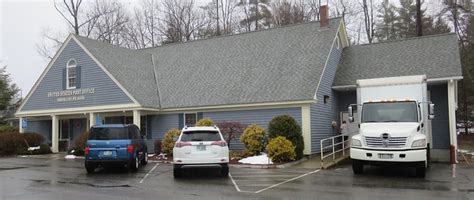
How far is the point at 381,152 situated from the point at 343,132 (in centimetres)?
901

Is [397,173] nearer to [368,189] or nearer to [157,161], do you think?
[368,189]

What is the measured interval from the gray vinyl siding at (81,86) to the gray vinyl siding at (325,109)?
10016 millimetres

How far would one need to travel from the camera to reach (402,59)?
75.3ft

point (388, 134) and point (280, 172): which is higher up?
point (388, 134)

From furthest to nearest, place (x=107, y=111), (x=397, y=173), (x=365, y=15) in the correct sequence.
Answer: (x=365, y=15) < (x=107, y=111) < (x=397, y=173)

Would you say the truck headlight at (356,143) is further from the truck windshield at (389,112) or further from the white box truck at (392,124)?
the truck windshield at (389,112)

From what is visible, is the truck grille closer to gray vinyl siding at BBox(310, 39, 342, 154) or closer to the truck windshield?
the truck windshield

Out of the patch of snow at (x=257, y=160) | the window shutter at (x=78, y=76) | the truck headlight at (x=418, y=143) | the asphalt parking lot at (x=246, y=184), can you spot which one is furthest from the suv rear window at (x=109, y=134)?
the window shutter at (x=78, y=76)

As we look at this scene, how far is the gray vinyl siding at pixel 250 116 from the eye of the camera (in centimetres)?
2096

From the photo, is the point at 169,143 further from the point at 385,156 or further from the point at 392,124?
the point at 385,156

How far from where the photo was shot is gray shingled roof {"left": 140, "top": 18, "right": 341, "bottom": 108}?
21.8 metres

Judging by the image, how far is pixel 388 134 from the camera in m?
13.8

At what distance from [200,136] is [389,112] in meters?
6.56

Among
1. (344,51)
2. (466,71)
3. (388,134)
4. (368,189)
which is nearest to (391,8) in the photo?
(466,71)
